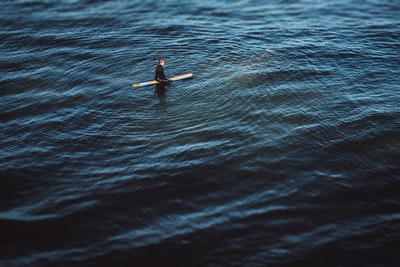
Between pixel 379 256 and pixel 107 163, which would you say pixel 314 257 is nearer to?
pixel 379 256

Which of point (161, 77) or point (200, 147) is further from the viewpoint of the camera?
point (161, 77)

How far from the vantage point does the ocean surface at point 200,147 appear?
1519cm

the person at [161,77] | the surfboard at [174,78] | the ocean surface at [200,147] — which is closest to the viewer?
the ocean surface at [200,147]

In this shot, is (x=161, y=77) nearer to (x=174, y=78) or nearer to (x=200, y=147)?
(x=174, y=78)

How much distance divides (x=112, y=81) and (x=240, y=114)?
8.17 meters

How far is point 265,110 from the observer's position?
72.5 ft

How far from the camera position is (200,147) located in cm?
1948

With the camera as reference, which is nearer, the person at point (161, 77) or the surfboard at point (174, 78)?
the person at point (161, 77)

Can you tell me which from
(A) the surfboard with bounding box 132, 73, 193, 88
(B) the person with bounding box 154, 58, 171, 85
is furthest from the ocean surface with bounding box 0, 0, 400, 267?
(B) the person with bounding box 154, 58, 171, 85

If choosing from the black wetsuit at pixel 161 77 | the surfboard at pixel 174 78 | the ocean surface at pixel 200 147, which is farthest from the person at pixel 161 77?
the ocean surface at pixel 200 147

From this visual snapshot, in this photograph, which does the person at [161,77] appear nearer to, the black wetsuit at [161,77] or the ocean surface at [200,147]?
the black wetsuit at [161,77]

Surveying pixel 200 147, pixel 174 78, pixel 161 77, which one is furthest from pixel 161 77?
pixel 200 147

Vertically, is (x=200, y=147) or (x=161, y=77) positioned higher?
(x=161, y=77)

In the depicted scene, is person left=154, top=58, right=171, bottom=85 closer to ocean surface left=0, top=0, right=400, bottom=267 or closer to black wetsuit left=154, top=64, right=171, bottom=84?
black wetsuit left=154, top=64, right=171, bottom=84
